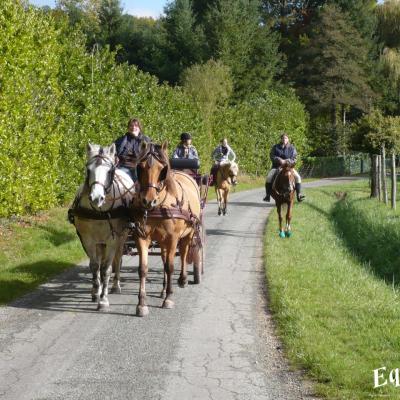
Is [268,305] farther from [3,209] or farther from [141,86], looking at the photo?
[141,86]

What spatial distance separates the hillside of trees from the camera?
635 inches

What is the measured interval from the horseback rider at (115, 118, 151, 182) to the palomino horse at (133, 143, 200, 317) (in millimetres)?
1136

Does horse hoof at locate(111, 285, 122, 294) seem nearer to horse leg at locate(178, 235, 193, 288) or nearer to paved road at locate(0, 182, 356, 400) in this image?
paved road at locate(0, 182, 356, 400)

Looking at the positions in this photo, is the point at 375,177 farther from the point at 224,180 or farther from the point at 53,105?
the point at 53,105

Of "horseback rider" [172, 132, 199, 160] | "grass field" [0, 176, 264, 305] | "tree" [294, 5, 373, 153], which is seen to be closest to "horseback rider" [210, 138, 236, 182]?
"grass field" [0, 176, 264, 305]

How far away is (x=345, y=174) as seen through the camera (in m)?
56.7

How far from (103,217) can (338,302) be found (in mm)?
3476

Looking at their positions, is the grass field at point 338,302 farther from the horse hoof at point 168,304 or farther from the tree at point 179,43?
the tree at point 179,43

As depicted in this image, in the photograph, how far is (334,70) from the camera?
57.8 m

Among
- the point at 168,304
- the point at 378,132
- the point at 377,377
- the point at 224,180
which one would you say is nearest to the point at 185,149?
the point at 168,304

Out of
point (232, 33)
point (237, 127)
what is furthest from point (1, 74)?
point (232, 33)

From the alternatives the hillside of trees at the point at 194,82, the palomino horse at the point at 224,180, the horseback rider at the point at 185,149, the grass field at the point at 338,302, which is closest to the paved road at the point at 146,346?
the grass field at the point at 338,302

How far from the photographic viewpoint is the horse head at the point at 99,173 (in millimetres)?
8469

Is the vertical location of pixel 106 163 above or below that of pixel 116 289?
above
